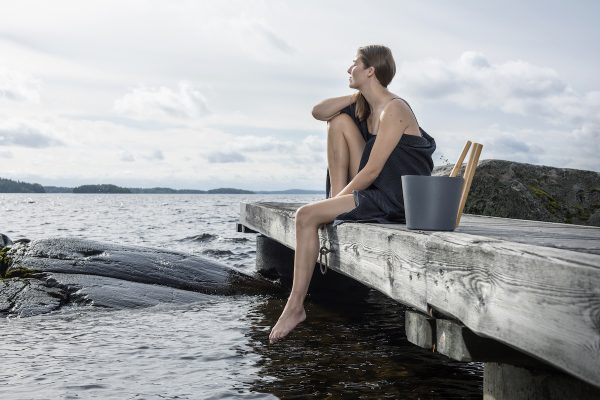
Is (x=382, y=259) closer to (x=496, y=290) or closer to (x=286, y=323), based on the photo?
(x=286, y=323)

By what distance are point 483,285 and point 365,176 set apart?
2068mm

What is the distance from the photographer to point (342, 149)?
5.45 metres

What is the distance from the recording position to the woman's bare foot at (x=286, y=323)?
4812 mm

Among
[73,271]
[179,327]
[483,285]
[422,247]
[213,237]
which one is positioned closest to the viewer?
[483,285]

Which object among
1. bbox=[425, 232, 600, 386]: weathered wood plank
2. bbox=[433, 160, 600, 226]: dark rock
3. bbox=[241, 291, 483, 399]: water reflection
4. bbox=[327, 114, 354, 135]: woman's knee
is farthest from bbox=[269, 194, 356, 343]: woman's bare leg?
bbox=[433, 160, 600, 226]: dark rock

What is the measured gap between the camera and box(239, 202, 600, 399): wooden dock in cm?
219

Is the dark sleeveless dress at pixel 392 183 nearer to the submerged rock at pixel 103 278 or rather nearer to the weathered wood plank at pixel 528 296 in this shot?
the weathered wood plank at pixel 528 296

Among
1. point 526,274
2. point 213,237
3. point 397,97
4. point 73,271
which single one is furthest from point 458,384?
point 213,237

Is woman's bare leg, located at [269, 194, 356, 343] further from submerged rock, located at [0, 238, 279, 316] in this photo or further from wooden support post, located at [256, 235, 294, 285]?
wooden support post, located at [256, 235, 294, 285]

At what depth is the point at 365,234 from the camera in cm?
445

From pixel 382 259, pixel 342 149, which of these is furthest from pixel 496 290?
pixel 342 149

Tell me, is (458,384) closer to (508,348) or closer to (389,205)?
(389,205)

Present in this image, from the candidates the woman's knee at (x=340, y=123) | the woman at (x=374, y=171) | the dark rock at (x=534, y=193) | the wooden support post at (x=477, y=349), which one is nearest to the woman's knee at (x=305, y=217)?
the woman at (x=374, y=171)

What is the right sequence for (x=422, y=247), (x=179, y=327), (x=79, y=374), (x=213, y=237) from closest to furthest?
(x=422, y=247), (x=79, y=374), (x=179, y=327), (x=213, y=237)
